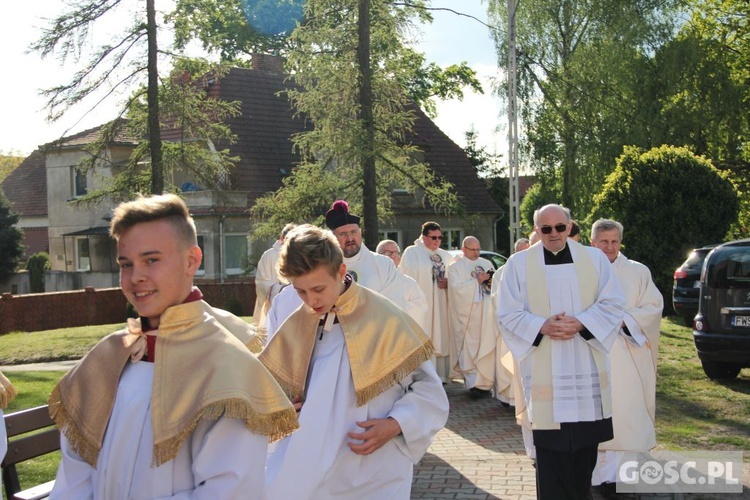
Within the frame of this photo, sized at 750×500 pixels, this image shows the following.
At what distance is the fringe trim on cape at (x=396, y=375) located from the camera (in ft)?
12.5

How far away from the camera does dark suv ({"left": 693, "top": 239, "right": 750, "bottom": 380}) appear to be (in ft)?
37.8

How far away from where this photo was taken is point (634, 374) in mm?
7582

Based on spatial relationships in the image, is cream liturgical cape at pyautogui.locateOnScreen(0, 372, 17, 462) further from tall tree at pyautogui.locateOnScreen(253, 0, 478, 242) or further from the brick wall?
the brick wall

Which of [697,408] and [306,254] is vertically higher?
[306,254]

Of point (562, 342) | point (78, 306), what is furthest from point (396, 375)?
point (78, 306)

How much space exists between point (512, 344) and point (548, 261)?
642 mm

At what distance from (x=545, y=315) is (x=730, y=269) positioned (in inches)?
255

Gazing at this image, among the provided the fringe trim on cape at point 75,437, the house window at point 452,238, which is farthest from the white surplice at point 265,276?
the house window at point 452,238

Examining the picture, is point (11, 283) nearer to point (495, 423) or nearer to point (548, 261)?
point (495, 423)

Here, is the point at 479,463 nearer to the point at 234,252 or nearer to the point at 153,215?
the point at 153,215

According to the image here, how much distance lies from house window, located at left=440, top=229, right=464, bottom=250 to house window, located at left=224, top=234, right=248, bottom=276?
7.86 metres

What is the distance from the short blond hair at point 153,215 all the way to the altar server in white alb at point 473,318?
9508 millimetres

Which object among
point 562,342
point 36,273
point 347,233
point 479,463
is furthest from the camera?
point 36,273

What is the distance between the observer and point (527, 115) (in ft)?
111
